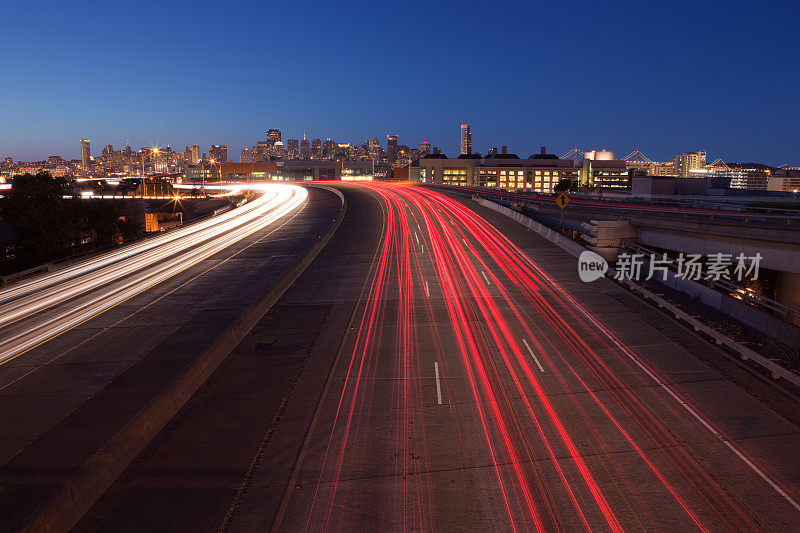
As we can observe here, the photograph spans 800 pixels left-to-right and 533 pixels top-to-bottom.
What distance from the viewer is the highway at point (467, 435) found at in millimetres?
8297

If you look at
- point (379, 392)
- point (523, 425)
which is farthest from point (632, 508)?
point (379, 392)

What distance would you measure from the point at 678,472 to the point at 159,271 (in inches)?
1073

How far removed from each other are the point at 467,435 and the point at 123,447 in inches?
268

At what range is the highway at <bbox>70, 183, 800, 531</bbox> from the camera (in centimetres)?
830

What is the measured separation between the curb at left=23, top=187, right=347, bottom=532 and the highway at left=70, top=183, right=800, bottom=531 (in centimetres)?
26

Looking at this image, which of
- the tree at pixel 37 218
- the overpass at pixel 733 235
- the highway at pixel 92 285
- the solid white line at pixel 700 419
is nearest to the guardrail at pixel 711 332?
the solid white line at pixel 700 419

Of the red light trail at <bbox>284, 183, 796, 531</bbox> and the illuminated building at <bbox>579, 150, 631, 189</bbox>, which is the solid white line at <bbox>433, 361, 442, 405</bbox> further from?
the illuminated building at <bbox>579, 150, 631, 189</bbox>

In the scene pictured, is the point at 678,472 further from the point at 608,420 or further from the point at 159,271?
the point at 159,271

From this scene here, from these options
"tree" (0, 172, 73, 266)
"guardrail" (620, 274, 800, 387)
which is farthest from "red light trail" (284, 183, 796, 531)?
"tree" (0, 172, 73, 266)

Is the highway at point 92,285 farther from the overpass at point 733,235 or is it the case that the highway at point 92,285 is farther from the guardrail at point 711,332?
the overpass at point 733,235

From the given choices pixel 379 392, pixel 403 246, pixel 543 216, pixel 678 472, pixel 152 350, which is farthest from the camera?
pixel 543 216

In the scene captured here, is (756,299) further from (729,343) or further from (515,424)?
(515,424)

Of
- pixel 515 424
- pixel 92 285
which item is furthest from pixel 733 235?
pixel 92 285

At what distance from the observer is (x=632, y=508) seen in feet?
27.6
